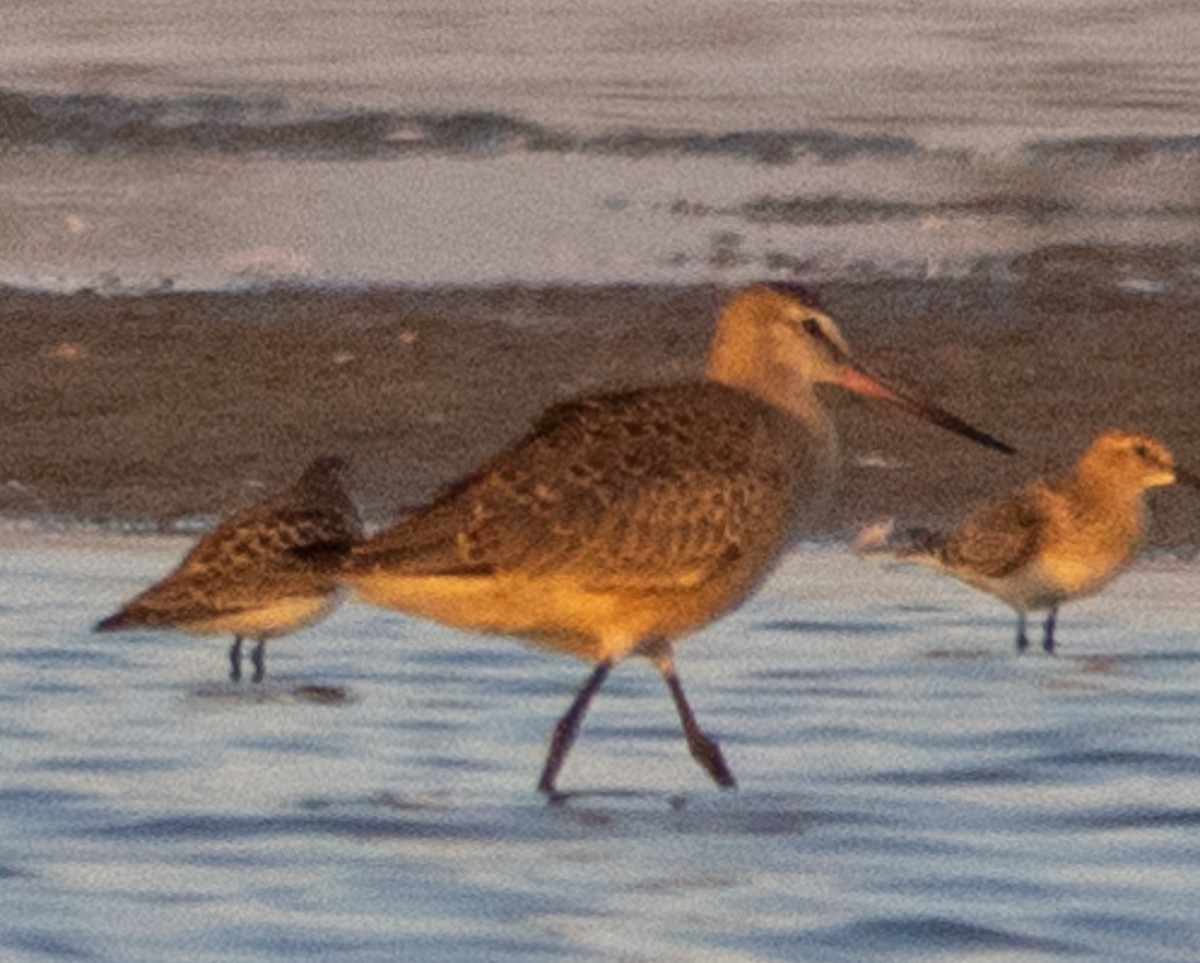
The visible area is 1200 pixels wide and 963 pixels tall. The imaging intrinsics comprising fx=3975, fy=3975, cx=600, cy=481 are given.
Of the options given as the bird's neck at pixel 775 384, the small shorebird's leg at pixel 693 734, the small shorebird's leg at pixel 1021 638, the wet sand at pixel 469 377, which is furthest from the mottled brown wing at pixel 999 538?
the small shorebird's leg at pixel 693 734

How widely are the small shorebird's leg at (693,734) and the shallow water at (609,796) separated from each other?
0.19 feet

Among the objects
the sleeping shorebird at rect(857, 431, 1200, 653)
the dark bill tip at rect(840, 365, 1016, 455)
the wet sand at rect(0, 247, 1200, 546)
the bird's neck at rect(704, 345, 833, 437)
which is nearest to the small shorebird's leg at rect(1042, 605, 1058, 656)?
the sleeping shorebird at rect(857, 431, 1200, 653)

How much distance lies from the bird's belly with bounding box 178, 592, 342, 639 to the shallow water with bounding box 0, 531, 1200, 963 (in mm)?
139

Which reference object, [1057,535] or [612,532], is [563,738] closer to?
[612,532]

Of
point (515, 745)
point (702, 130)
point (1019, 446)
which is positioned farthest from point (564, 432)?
point (702, 130)

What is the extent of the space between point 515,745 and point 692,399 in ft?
3.14

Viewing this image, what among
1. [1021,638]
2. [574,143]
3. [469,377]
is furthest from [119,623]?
[574,143]

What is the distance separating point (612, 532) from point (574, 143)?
12227mm

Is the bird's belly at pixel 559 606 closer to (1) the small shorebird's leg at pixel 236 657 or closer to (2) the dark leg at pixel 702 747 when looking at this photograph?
(2) the dark leg at pixel 702 747

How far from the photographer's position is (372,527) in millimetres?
12727

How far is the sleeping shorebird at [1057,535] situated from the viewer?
11.1 meters

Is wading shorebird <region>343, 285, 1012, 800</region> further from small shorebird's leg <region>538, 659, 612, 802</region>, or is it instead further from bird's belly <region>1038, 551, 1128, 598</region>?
bird's belly <region>1038, 551, 1128, 598</region>

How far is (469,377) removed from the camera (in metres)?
14.8

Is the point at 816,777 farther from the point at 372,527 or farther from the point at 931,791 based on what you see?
the point at 372,527
